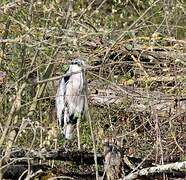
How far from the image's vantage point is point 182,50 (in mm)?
4766

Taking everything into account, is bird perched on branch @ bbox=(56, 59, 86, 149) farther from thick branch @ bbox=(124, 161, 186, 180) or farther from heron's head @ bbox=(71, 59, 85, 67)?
thick branch @ bbox=(124, 161, 186, 180)

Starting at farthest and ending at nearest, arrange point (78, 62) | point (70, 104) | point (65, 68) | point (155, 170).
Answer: point (70, 104) → point (65, 68) → point (78, 62) → point (155, 170)

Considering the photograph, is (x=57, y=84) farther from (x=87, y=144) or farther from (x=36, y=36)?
(x=36, y=36)

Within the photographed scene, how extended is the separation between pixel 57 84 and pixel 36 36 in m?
1.47

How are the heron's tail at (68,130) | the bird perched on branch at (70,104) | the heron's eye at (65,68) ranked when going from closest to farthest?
the heron's eye at (65,68)
the bird perched on branch at (70,104)
the heron's tail at (68,130)

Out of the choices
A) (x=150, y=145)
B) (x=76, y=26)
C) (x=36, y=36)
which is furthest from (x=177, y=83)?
(x=36, y=36)

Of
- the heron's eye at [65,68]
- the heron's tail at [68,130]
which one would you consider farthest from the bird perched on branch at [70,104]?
the heron's eye at [65,68]

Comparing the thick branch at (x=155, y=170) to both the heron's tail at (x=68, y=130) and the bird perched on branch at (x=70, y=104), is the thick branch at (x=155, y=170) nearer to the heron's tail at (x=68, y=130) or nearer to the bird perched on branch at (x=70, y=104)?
the bird perched on branch at (x=70, y=104)

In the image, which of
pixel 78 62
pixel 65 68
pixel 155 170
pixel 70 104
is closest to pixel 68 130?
pixel 70 104

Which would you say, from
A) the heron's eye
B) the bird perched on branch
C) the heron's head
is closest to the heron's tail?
the bird perched on branch

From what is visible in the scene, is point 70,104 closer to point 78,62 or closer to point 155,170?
point 78,62

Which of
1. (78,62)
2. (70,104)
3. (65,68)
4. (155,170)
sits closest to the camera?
(155,170)

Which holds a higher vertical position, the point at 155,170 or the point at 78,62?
the point at 78,62

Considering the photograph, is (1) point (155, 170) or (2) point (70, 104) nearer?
(1) point (155, 170)
